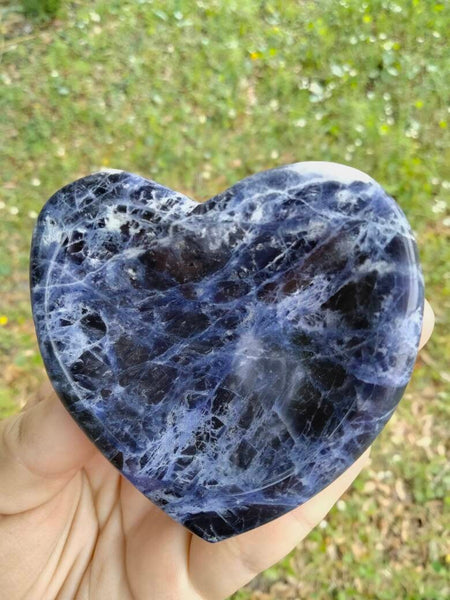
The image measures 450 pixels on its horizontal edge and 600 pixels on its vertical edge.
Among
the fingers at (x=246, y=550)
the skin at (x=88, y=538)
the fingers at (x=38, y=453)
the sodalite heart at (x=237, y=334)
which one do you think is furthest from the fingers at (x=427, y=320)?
the fingers at (x=38, y=453)

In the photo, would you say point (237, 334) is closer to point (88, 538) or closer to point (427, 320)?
point (427, 320)

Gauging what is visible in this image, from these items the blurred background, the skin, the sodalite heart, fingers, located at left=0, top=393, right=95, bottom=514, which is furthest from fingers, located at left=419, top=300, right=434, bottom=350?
the blurred background

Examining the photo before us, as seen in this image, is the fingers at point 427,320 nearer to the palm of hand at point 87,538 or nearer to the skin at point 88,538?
the skin at point 88,538

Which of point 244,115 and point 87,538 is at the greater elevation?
point 244,115

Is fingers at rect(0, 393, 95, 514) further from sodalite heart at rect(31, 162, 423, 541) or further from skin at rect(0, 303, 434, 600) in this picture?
sodalite heart at rect(31, 162, 423, 541)

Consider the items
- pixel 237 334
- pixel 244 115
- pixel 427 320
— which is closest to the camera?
pixel 237 334

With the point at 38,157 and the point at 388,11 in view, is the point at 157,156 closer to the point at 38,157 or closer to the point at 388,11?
the point at 38,157

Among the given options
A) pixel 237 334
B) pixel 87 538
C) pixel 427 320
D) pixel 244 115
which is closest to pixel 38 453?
pixel 87 538
